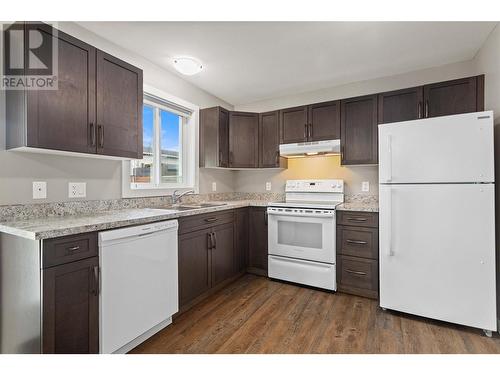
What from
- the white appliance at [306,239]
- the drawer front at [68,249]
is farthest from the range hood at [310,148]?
the drawer front at [68,249]

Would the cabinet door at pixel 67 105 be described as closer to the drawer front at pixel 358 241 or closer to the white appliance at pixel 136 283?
the white appliance at pixel 136 283

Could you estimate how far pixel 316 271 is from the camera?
9.01ft

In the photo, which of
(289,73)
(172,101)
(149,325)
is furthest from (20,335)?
(289,73)

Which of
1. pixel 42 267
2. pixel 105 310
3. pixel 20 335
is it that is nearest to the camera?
pixel 42 267

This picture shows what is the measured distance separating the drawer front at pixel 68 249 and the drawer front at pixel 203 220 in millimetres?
768

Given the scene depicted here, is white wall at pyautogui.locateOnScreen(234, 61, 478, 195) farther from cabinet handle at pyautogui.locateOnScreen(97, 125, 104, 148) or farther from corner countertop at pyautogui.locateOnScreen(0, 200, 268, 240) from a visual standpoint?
cabinet handle at pyautogui.locateOnScreen(97, 125, 104, 148)

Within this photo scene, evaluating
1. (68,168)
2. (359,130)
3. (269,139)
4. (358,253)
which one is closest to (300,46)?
(359,130)

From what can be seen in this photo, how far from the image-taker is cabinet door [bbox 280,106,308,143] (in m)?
3.20

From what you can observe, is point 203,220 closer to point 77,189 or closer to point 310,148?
point 77,189

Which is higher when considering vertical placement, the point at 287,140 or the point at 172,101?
the point at 172,101

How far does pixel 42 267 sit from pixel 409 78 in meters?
3.72

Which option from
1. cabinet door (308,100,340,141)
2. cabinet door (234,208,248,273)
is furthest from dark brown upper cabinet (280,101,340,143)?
cabinet door (234,208,248,273)

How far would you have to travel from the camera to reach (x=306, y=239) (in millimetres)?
2836

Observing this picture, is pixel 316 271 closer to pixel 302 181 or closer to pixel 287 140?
pixel 302 181
